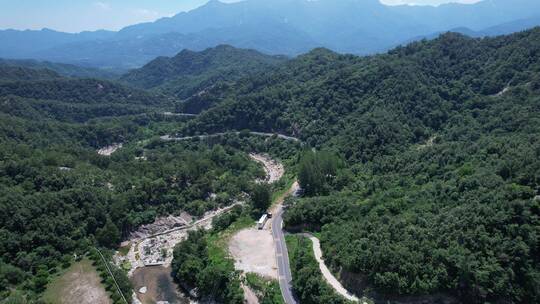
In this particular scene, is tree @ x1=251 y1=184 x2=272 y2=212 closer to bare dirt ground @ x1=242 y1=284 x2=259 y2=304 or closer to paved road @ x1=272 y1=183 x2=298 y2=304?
paved road @ x1=272 y1=183 x2=298 y2=304

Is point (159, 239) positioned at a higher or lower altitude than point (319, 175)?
lower

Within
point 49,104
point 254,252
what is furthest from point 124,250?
point 49,104

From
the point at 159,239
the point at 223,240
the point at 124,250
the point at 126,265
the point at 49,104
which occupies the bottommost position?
the point at 124,250

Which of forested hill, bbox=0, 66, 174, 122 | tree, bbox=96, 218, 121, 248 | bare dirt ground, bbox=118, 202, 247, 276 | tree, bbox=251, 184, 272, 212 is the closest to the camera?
bare dirt ground, bbox=118, 202, 247, 276

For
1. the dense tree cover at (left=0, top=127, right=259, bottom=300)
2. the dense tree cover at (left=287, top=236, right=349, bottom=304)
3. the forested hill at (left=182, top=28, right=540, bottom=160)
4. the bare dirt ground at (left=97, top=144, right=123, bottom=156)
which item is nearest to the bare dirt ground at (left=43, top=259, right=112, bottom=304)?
the dense tree cover at (left=0, top=127, right=259, bottom=300)

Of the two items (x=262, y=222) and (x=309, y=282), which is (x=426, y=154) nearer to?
(x=262, y=222)

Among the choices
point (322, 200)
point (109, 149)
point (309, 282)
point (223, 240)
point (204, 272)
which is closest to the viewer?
point (309, 282)

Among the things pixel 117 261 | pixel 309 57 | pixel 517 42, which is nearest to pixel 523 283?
pixel 117 261

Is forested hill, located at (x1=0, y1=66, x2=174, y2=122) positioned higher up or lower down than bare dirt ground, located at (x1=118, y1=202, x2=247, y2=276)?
higher up
